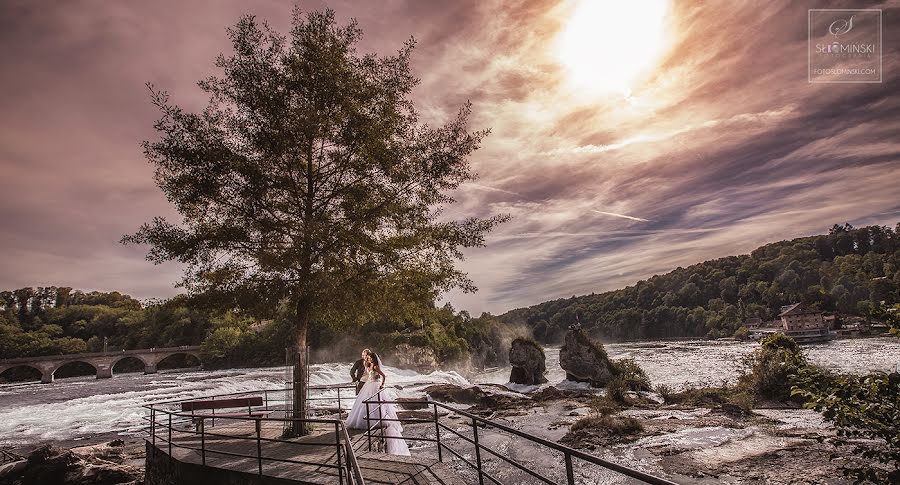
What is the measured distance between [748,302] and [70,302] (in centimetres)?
22274

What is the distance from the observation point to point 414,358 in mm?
75500

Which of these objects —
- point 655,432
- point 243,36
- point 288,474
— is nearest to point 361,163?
point 243,36

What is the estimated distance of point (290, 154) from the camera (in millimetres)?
12133

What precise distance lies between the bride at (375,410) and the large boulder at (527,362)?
40.3 m

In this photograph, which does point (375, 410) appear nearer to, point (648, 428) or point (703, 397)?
point (648, 428)

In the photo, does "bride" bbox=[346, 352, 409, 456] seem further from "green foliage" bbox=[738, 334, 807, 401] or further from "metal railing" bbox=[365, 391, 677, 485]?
"green foliage" bbox=[738, 334, 807, 401]

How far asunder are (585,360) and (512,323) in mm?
87000

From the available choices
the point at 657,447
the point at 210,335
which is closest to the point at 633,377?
the point at 657,447

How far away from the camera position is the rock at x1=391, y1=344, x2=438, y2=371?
7444 centimetres

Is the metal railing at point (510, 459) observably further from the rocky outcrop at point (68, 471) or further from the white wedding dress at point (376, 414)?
the rocky outcrop at point (68, 471)

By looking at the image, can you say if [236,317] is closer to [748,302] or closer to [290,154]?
[290,154]

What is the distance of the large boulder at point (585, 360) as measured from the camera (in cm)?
4094

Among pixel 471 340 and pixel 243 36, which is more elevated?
pixel 243 36

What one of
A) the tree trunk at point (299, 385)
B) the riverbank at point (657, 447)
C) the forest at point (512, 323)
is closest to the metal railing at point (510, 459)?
the tree trunk at point (299, 385)
